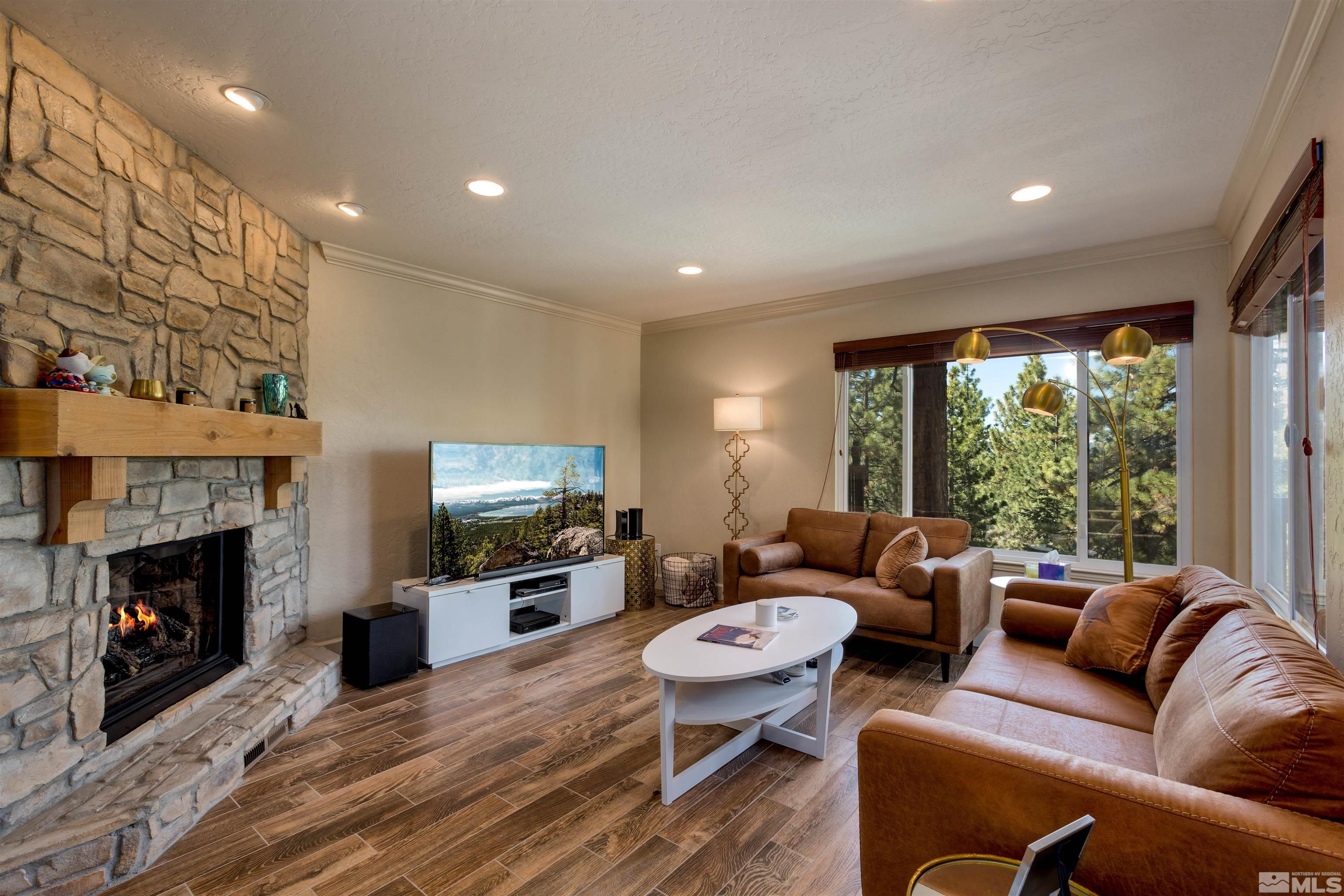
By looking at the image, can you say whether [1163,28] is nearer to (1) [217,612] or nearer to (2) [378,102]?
(2) [378,102]

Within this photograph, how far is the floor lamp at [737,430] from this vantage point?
189 inches

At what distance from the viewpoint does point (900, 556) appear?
370 cm

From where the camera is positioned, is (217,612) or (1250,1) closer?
(1250,1)

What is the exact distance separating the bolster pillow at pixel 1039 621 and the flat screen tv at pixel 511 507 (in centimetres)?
276

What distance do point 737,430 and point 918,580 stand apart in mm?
1995

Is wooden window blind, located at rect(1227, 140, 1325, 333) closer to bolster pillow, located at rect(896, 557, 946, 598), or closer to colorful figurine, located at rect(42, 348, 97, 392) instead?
bolster pillow, located at rect(896, 557, 946, 598)

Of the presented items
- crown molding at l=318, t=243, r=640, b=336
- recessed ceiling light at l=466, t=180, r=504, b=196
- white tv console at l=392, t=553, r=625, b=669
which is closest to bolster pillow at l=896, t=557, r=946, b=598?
white tv console at l=392, t=553, r=625, b=669

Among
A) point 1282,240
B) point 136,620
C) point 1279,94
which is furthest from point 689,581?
point 1279,94

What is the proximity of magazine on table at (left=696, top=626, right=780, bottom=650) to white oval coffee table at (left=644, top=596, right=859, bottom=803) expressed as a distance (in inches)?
1.0

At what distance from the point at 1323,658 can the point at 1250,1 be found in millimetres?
1715

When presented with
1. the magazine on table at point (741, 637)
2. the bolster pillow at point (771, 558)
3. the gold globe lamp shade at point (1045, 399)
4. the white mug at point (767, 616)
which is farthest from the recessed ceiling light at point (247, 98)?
the gold globe lamp shade at point (1045, 399)

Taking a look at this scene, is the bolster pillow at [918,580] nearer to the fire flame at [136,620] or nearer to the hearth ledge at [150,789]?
the hearth ledge at [150,789]

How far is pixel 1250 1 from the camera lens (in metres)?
1.68

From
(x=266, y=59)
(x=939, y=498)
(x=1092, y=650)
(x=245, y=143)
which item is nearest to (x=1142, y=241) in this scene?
(x=939, y=498)
